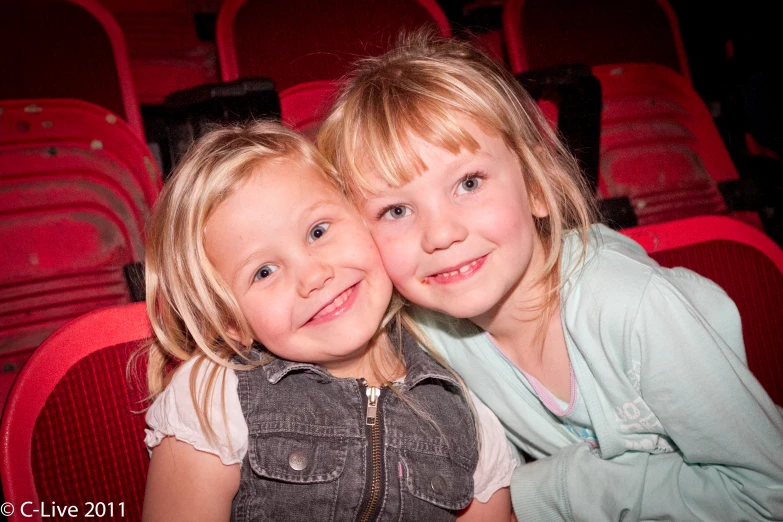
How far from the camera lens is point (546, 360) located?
0.92 meters

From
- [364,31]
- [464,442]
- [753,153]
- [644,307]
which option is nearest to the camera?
[644,307]

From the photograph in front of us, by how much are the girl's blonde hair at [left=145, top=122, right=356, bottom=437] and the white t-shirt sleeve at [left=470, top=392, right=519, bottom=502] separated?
0.40m

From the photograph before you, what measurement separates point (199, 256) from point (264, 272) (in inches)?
3.6

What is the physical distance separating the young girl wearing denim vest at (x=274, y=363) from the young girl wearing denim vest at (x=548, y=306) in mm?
94

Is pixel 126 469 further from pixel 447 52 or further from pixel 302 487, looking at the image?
pixel 447 52

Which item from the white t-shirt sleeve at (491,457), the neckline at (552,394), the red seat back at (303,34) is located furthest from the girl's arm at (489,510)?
the red seat back at (303,34)

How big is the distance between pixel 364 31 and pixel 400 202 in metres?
0.81

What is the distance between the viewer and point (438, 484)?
0.85 meters

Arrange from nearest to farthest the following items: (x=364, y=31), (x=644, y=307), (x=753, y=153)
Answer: (x=644, y=307), (x=364, y=31), (x=753, y=153)

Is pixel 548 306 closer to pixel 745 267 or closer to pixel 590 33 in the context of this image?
pixel 745 267

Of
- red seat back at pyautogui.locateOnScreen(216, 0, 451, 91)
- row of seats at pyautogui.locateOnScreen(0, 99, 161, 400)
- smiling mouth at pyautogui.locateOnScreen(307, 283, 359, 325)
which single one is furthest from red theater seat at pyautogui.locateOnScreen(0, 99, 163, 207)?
smiling mouth at pyautogui.locateOnScreen(307, 283, 359, 325)

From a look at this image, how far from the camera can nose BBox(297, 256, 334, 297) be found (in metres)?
0.75

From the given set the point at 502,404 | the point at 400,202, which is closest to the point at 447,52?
the point at 400,202

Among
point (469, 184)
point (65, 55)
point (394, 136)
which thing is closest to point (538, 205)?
point (469, 184)
